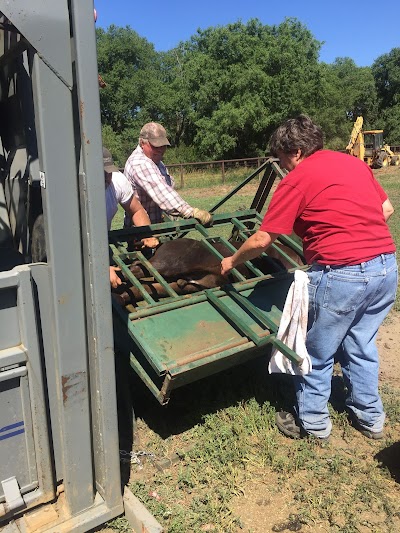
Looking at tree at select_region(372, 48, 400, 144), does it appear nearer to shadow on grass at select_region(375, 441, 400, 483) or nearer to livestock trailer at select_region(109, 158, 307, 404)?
livestock trailer at select_region(109, 158, 307, 404)

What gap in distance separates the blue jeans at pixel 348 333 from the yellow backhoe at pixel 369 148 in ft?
89.4

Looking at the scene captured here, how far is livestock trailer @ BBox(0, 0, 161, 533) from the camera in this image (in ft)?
6.36

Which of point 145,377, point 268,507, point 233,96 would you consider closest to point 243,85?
point 233,96

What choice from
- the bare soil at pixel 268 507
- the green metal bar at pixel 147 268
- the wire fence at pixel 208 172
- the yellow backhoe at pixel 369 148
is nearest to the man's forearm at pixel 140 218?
the green metal bar at pixel 147 268

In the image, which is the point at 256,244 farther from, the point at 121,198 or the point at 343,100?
the point at 343,100

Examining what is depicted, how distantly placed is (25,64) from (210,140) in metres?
31.9

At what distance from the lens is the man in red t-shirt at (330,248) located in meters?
2.84

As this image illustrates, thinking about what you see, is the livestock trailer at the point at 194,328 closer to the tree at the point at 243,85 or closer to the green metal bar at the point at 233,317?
the green metal bar at the point at 233,317

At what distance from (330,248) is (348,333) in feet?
2.18

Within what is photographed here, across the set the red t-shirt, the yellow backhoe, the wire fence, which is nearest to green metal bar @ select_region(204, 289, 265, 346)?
the red t-shirt

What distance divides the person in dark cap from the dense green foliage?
30.1 meters

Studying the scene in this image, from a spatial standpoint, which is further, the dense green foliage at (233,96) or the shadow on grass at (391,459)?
the dense green foliage at (233,96)

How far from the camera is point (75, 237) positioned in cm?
214

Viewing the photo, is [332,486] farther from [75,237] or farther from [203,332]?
[75,237]
